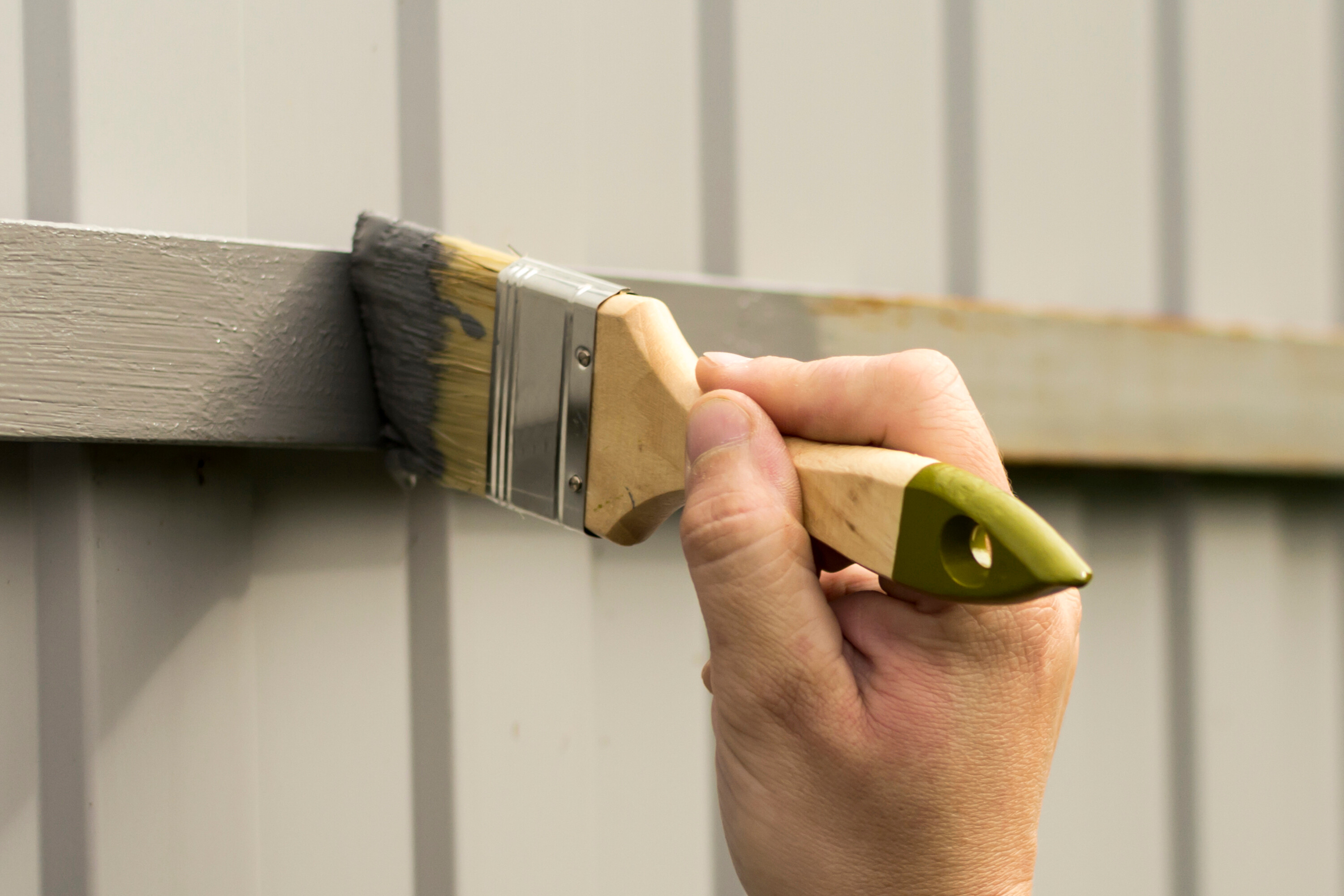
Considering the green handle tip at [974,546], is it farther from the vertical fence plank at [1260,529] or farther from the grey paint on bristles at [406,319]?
Result: the vertical fence plank at [1260,529]

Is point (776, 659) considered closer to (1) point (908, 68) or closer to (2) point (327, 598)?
(2) point (327, 598)

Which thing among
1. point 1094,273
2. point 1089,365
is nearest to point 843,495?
point 1089,365

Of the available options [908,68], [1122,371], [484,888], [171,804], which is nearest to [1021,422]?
[1122,371]

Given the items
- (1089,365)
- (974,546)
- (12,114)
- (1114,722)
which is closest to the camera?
(974,546)

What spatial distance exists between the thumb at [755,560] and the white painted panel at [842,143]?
43cm

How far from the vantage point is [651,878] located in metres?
0.81

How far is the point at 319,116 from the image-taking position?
67cm

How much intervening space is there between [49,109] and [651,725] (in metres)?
0.62

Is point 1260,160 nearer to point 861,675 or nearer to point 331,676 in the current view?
point 861,675

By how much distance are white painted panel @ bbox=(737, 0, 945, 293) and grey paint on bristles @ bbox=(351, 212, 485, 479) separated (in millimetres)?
335

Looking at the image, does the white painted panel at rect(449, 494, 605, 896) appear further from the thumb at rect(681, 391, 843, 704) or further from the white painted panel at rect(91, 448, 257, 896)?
the thumb at rect(681, 391, 843, 704)

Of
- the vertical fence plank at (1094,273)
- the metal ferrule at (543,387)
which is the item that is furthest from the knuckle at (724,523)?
the vertical fence plank at (1094,273)

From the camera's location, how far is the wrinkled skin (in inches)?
17.0

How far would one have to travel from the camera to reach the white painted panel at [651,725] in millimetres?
792
